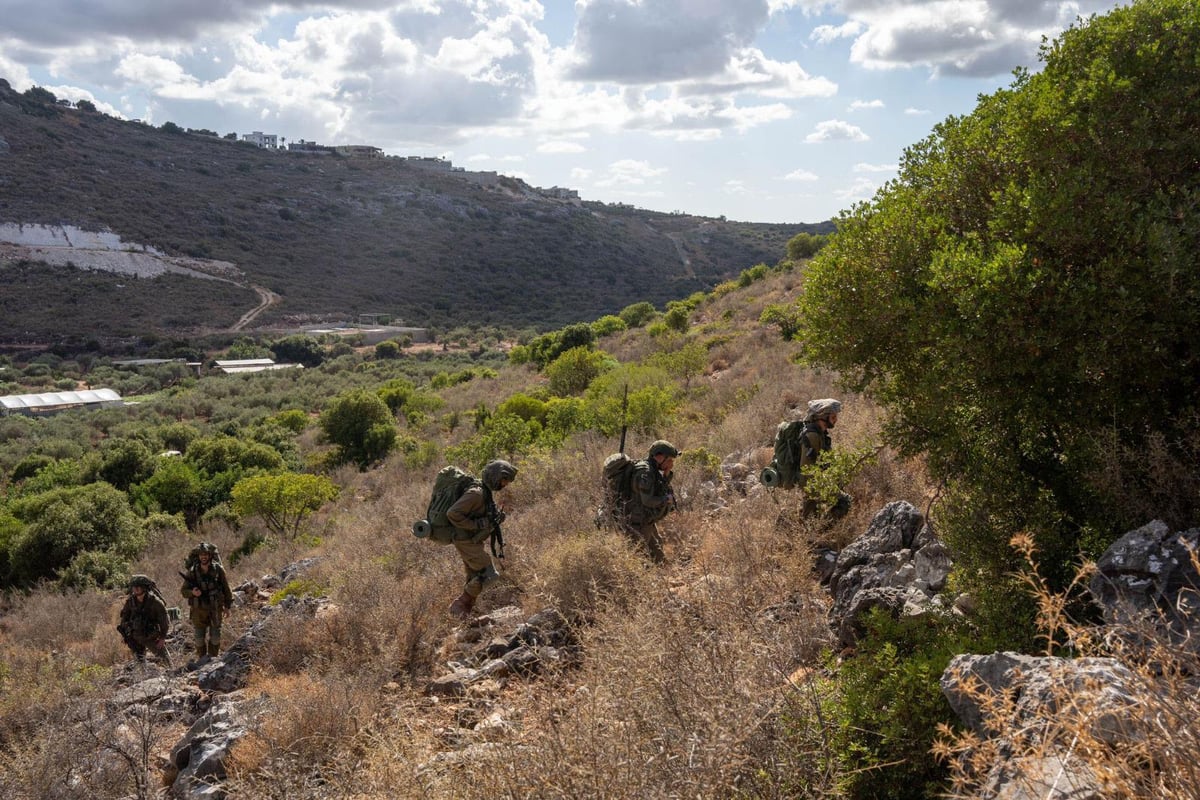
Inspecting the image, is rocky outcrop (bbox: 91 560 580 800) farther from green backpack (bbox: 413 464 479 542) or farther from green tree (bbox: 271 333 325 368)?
green tree (bbox: 271 333 325 368)

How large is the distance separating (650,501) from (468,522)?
4.97 ft

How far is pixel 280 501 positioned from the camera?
13.1 metres

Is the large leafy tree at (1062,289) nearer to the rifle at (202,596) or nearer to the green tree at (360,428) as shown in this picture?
the rifle at (202,596)

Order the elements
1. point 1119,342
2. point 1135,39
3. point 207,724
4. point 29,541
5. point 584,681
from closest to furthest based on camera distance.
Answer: point 1119,342
point 1135,39
point 584,681
point 207,724
point 29,541

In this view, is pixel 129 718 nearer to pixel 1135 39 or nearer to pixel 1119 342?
pixel 1119 342

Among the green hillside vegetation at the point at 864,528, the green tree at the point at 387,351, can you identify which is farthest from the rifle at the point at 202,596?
the green tree at the point at 387,351

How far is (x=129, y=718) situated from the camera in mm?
5203

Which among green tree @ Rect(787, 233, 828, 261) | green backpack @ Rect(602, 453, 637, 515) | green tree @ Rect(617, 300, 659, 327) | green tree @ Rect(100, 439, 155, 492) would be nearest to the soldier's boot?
green backpack @ Rect(602, 453, 637, 515)

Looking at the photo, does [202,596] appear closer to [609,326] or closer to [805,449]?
[805,449]

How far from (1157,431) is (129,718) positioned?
6.42m

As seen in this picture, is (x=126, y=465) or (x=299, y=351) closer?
(x=126, y=465)

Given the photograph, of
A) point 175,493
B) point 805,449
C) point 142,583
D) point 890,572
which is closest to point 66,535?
point 175,493

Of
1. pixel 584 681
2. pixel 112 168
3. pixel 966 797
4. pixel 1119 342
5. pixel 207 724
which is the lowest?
pixel 207 724

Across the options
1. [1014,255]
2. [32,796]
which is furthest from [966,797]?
[32,796]
